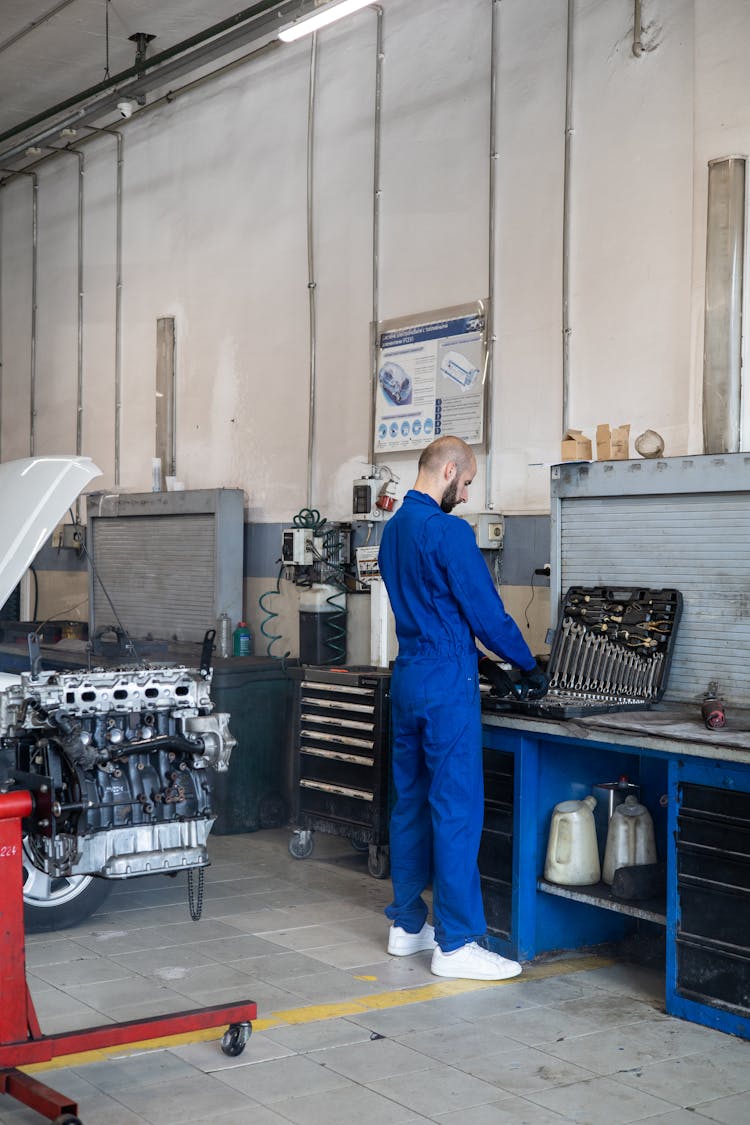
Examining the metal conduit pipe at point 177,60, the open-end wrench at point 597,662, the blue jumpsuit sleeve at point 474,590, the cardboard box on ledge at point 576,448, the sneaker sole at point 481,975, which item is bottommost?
the sneaker sole at point 481,975

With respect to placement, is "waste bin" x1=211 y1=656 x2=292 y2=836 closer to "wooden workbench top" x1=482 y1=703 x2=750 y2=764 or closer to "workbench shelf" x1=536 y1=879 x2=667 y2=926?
"wooden workbench top" x1=482 y1=703 x2=750 y2=764

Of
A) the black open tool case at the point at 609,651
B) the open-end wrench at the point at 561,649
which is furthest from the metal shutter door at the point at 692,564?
the open-end wrench at the point at 561,649

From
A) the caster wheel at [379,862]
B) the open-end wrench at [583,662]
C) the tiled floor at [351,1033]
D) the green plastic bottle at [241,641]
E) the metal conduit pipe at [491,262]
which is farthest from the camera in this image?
the green plastic bottle at [241,641]

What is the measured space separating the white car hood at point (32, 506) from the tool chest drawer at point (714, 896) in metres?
1.87

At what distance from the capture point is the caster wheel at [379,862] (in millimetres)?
4598

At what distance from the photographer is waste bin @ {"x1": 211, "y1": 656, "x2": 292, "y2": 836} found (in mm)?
5348

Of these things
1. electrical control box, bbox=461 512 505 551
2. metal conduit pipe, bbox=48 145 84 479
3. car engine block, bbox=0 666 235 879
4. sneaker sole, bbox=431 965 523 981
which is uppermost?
metal conduit pipe, bbox=48 145 84 479

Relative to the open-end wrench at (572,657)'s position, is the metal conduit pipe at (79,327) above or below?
above

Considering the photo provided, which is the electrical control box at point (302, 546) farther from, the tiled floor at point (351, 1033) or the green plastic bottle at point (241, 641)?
the tiled floor at point (351, 1033)

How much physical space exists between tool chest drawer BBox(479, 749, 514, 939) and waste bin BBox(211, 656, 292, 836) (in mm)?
1872

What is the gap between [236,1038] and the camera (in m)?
2.89

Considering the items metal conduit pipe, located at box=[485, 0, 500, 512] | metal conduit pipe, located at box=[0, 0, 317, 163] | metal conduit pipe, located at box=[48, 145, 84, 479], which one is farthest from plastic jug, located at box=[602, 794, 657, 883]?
metal conduit pipe, located at box=[48, 145, 84, 479]

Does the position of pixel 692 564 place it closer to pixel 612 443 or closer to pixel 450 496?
pixel 612 443

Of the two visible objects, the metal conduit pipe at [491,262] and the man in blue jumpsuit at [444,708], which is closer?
the man in blue jumpsuit at [444,708]
